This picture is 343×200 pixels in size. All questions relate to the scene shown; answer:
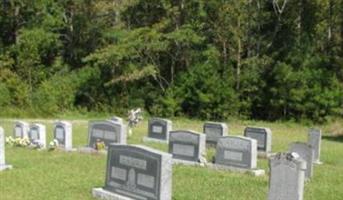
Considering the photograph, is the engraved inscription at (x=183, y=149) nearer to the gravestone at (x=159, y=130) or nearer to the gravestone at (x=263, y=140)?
the gravestone at (x=263, y=140)

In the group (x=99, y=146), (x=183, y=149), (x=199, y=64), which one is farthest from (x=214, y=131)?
(x=199, y=64)

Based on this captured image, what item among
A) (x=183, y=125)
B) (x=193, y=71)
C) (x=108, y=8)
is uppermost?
(x=108, y=8)

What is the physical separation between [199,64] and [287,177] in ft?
78.6

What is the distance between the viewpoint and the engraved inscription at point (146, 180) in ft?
28.3

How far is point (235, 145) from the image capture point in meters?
13.3

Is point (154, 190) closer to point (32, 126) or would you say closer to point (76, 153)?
point (76, 153)

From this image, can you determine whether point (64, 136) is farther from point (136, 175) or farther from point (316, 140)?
point (136, 175)

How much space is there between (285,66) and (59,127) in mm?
15810

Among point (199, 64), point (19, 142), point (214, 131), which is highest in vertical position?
point (199, 64)

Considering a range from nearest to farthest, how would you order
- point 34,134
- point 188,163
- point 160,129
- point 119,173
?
point 119,173 < point 188,163 < point 34,134 < point 160,129

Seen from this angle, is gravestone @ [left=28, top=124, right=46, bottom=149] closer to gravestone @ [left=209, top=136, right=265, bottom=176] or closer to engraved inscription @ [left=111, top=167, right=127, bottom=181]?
gravestone @ [left=209, top=136, right=265, bottom=176]

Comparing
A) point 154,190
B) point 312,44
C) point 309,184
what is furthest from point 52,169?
point 312,44

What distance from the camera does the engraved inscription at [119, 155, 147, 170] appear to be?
877cm

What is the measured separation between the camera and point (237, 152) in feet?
43.3
